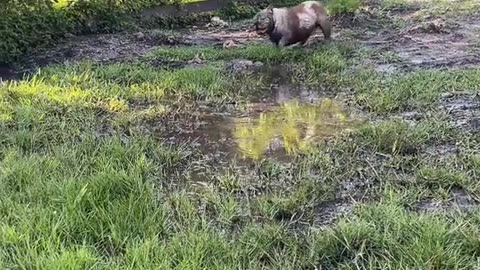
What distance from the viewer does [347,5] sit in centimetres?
883

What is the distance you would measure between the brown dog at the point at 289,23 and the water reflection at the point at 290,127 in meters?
1.71

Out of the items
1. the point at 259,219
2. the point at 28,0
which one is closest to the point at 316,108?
the point at 259,219

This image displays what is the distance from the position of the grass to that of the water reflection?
0.11 m

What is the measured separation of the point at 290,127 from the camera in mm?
4949

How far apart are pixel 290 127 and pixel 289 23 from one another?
249 cm

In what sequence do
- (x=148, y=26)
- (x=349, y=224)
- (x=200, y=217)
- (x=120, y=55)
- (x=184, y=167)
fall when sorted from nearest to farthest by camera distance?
1. (x=349, y=224)
2. (x=200, y=217)
3. (x=184, y=167)
4. (x=120, y=55)
5. (x=148, y=26)

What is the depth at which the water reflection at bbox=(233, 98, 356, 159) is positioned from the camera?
178 inches

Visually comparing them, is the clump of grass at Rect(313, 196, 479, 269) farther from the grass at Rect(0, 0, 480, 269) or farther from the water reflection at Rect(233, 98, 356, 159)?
the water reflection at Rect(233, 98, 356, 159)

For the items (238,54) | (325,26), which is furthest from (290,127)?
(325,26)

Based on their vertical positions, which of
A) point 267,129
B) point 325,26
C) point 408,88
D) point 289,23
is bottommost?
point 267,129

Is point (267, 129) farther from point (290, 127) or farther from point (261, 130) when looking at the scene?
point (290, 127)

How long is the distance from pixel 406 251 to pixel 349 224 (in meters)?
0.33

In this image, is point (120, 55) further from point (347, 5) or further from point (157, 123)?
point (347, 5)

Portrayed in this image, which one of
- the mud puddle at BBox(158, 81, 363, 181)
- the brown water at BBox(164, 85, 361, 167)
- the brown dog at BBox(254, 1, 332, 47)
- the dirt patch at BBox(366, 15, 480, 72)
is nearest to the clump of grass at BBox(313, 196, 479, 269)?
the mud puddle at BBox(158, 81, 363, 181)
